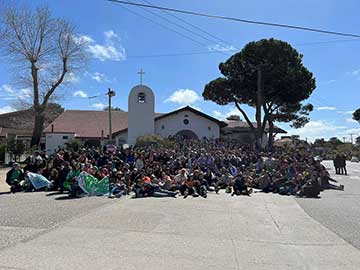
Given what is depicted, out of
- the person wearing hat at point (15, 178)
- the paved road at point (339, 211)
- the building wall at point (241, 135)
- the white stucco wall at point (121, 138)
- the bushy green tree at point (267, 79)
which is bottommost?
the paved road at point (339, 211)

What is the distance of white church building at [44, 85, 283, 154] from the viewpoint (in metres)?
32.1

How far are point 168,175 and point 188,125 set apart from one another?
67.5 feet

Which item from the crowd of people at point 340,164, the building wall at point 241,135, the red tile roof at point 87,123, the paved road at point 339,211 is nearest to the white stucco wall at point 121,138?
the red tile roof at point 87,123

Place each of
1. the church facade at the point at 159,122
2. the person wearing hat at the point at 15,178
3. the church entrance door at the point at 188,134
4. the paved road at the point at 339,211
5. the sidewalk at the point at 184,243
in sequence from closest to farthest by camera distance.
→ 1. the sidewalk at the point at 184,243
2. the paved road at the point at 339,211
3. the person wearing hat at the point at 15,178
4. the church facade at the point at 159,122
5. the church entrance door at the point at 188,134

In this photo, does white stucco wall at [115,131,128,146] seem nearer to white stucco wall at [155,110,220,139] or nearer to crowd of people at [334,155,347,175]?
white stucco wall at [155,110,220,139]

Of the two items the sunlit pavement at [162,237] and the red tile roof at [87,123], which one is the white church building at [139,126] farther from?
the sunlit pavement at [162,237]

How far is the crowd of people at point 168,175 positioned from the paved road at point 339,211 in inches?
35.7

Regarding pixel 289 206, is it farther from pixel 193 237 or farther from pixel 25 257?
pixel 25 257

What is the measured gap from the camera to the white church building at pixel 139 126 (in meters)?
32.1

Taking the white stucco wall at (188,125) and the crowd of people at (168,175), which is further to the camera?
the white stucco wall at (188,125)

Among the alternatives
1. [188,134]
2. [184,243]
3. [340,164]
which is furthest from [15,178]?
[188,134]

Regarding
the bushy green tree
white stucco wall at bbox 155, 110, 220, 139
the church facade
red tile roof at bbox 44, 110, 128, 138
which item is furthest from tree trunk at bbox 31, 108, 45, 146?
the bushy green tree

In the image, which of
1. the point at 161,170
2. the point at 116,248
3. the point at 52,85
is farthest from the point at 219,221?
the point at 52,85

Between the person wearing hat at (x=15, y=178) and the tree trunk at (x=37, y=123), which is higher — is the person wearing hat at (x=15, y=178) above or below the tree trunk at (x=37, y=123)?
below
